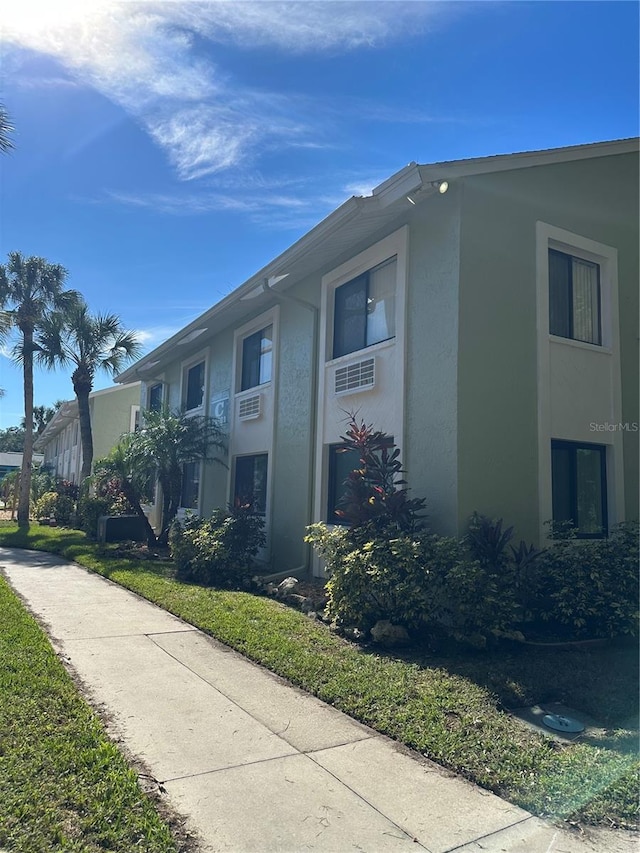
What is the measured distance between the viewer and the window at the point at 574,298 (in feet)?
29.7

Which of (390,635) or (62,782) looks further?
(390,635)

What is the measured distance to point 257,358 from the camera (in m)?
13.6

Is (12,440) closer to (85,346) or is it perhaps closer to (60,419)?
(60,419)

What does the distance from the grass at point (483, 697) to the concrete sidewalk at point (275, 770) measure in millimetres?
163

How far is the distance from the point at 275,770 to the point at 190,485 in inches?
532

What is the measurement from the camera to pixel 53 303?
23141 millimetres

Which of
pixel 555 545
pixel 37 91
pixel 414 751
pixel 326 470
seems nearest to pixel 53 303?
→ pixel 37 91

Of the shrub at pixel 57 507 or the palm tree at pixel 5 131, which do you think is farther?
the shrub at pixel 57 507

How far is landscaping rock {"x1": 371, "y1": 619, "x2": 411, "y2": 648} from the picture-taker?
20.8 ft

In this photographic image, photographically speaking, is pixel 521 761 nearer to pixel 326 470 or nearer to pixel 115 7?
pixel 326 470

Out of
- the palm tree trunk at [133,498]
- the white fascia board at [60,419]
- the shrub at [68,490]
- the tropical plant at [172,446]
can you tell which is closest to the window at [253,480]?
the tropical plant at [172,446]

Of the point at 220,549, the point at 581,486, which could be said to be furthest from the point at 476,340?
the point at 220,549

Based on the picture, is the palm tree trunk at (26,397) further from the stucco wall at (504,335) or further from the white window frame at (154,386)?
the stucco wall at (504,335)

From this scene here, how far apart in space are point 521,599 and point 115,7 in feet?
27.3
